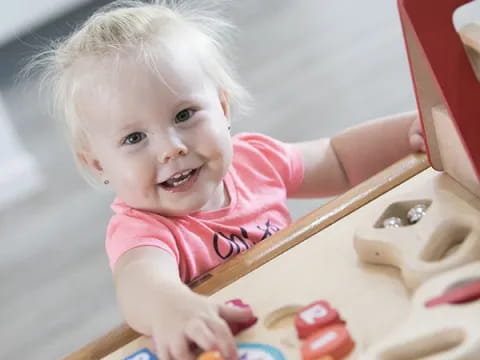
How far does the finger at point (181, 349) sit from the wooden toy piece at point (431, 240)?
140 mm

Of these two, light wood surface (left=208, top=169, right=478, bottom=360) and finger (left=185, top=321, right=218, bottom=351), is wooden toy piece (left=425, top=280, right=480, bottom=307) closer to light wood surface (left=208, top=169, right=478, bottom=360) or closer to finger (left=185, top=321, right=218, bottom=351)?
light wood surface (left=208, top=169, right=478, bottom=360)

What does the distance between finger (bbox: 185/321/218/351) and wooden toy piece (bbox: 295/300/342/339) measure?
0.18 ft

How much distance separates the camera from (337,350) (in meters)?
0.49

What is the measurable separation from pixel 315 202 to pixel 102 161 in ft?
2.75

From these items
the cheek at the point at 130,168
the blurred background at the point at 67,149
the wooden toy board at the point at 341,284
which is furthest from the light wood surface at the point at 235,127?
the wooden toy board at the point at 341,284

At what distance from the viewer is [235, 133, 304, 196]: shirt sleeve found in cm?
87

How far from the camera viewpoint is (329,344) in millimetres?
492

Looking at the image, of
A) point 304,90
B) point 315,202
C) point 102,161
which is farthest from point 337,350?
point 304,90

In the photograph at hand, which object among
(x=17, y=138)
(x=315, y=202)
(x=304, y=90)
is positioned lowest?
(x=315, y=202)

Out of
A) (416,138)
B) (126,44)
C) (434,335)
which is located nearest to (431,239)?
(434,335)

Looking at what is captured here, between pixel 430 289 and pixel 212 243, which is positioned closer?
pixel 430 289

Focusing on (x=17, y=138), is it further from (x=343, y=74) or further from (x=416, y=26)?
(x=416, y=26)

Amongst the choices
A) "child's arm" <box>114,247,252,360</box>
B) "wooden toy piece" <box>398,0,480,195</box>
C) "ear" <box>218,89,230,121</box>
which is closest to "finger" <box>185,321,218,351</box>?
"child's arm" <box>114,247,252,360</box>

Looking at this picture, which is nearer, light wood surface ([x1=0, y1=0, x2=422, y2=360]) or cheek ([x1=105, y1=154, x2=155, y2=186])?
cheek ([x1=105, y1=154, x2=155, y2=186])
